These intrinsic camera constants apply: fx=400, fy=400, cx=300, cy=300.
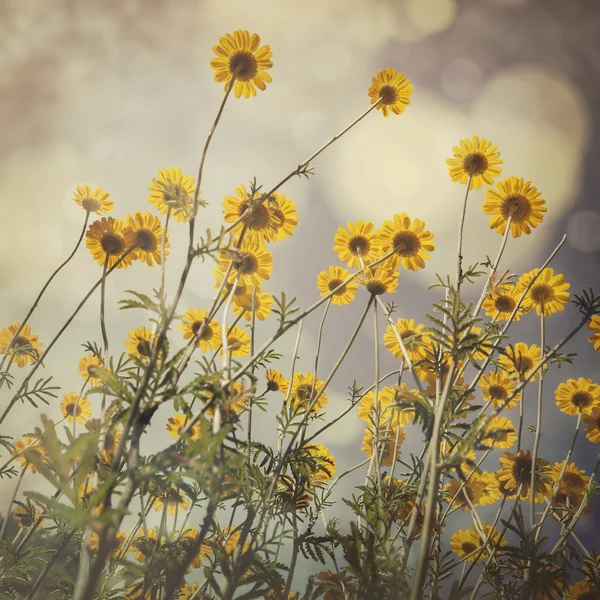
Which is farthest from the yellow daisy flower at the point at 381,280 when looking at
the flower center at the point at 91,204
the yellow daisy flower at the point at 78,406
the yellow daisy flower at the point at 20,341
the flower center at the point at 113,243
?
the yellow daisy flower at the point at 78,406

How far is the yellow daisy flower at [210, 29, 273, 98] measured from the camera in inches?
74.9

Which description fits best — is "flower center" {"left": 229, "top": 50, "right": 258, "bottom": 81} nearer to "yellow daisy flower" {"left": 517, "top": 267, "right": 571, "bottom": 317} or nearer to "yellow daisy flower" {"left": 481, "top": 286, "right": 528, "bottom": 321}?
"yellow daisy flower" {"left": 481, "top": 286, "right": 528, "bottom": 321}

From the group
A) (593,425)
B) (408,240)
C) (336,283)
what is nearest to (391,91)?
(408,240)

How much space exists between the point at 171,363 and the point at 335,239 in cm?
222

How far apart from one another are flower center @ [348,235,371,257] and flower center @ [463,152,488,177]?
815 millimetres

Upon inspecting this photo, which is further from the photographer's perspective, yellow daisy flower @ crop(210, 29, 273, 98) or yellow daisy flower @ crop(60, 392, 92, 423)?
yellow daisy flower @ crop(60, 392, 92, 423)

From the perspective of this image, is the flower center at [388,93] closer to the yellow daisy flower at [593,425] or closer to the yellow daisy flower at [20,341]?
the yellow daisy flower at [593,425]

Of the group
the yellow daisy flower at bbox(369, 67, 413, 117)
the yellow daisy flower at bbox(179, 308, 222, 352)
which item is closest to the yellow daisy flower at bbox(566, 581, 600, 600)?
the yellow daisy flower at bbox(179, 308, 222, 352)

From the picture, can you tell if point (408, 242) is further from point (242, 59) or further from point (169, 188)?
point (169, 188)

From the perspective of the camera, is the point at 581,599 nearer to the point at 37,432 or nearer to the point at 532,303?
A: the point at 532,303

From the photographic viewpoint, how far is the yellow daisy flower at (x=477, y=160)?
7.97 feet

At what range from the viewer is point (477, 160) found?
244cm

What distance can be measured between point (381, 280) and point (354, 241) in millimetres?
609

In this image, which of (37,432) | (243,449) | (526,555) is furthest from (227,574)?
(526,555)
